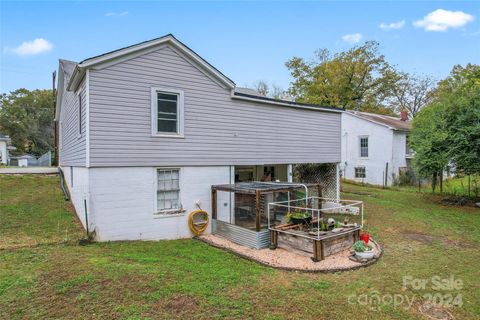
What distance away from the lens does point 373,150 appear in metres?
22.7

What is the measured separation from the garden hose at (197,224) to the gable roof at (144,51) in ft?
14.1

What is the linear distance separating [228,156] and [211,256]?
3855 millimetres

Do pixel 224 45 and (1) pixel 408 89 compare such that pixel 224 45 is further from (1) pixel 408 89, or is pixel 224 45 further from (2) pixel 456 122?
(1) pixel 408 89

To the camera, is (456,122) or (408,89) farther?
(408,89)

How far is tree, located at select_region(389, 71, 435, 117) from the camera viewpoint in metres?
38.2

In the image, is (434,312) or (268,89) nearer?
(434,312)

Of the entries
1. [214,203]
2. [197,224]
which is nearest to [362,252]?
[214,203]

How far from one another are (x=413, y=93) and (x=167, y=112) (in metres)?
40.5

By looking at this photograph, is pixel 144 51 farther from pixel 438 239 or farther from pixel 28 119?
pixel 28 119

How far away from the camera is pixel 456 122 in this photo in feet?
44.6

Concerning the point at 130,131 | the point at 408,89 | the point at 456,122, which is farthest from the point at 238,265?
the point at 408,89

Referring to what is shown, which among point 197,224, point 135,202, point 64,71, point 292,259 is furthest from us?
point 64,71

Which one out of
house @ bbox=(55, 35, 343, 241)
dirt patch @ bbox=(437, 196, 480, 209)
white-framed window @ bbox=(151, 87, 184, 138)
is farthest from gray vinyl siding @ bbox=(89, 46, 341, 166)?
dirt patch @ bbox=(437, 196, 480, 209)

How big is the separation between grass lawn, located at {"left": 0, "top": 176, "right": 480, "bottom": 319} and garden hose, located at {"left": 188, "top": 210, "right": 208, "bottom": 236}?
76 centimetres
